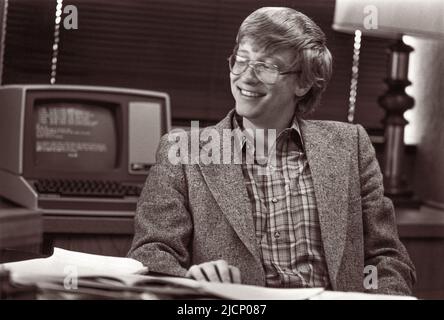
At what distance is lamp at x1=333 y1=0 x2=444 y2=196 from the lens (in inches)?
71.7

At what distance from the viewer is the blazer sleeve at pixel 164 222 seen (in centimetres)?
123

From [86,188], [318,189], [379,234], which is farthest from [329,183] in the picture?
[86,188]

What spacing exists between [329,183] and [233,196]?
17 centimetres

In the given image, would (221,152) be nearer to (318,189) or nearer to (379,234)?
(318,189)

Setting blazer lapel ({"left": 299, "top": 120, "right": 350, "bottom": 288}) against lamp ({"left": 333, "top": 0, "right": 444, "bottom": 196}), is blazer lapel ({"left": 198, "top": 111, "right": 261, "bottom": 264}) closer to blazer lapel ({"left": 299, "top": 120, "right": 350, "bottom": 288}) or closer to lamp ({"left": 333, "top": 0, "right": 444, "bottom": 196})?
blazer lapel ({"left": 299, "top": 120, "right": 350, "bottom": 288})

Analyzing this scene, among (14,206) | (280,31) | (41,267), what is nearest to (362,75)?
(280,31)

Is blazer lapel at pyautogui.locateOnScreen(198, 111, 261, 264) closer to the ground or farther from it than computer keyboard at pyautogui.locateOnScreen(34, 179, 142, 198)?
farther from it

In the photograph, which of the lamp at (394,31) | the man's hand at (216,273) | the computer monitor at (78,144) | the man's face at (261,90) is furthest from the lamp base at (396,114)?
the man's hand at (216,273)

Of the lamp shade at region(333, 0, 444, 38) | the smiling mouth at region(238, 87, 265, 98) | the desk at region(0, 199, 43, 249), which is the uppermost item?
the lamp shade at region(333, 0, 444, 38)

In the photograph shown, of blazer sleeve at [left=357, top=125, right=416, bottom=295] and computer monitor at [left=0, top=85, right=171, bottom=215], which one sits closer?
blazer sleeve at [left=357, top=125, right=416, bottom=295]

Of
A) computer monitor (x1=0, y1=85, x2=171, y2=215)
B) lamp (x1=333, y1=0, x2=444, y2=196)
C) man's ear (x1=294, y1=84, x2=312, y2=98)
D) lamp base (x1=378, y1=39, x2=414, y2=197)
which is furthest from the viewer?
lamp base (x1=378, y1=39, x2=414, y2=197)

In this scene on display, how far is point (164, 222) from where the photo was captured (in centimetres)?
126

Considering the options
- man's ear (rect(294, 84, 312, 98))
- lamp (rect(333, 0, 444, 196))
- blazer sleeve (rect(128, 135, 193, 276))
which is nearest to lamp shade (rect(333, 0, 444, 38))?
lamp (rect(333, 0, 444, 196))
